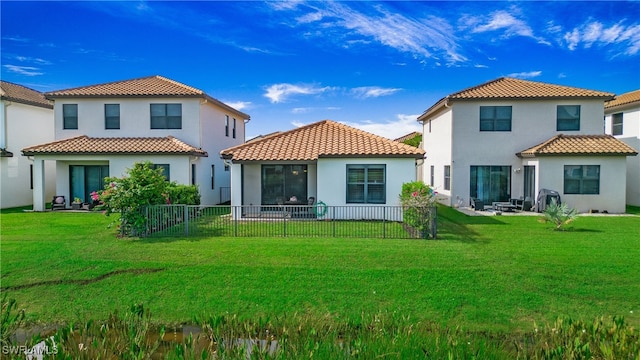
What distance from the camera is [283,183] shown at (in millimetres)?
19094

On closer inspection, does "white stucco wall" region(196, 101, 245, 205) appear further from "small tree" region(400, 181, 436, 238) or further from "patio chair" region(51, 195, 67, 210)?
"small tree" region(400, 181, 436, 238)

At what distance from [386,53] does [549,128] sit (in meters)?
9.58

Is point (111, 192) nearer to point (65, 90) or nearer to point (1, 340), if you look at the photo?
point (1, 340)

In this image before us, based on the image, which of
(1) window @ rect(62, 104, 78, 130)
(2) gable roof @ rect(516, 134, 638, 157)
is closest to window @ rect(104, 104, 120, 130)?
(1) window @ rect(62, 104, 78, 130)

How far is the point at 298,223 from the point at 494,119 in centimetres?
1261

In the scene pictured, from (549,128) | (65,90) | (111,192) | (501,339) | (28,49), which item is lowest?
(501,339)

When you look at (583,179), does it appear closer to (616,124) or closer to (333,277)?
(616,124)

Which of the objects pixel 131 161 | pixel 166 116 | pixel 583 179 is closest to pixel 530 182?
pixel 583 179

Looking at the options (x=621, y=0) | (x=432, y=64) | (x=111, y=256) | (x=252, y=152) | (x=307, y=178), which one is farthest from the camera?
(x=432, y=64)

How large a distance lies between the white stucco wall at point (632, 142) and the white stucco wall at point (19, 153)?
33.0 metres

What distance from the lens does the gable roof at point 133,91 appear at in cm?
2141

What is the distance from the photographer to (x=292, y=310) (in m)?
6.93

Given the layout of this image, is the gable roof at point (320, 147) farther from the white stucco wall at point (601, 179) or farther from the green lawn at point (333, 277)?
the white stucco wall at point (601, 179)

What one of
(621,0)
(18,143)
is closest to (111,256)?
(18,143)
